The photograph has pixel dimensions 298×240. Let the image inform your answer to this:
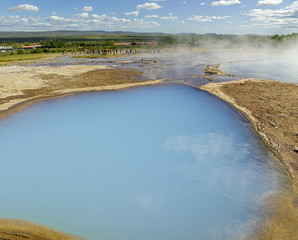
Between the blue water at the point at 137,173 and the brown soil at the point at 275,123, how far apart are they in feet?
1.21

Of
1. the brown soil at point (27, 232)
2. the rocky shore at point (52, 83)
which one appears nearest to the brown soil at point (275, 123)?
the brown soil at point (27, 232)

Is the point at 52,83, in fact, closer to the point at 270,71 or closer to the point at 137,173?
the point at 137,173

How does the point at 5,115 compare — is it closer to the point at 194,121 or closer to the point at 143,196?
the point at 143,196

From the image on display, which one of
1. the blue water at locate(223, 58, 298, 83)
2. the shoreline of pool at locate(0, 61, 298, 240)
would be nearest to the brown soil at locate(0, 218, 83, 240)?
the shoreline of pool at locate(0, 61, 298, 240)

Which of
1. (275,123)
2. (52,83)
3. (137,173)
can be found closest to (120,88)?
(52,83)

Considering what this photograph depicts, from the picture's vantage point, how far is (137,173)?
7.80 meters

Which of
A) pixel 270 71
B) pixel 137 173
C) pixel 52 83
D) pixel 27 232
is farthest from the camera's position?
pixel 270 71

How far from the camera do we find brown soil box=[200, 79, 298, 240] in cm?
530

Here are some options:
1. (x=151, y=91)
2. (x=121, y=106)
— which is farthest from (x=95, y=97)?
(x=151, y=91)

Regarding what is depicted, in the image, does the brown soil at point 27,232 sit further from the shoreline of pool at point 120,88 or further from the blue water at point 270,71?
the blue water at point 270,71

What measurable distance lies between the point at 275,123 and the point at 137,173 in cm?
741

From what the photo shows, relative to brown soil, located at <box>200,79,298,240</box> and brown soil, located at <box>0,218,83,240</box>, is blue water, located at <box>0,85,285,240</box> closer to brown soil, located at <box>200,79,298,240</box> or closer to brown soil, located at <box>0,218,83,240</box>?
brown soil, located at <box>0,218,83,240</box>

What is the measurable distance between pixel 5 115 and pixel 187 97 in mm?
11808

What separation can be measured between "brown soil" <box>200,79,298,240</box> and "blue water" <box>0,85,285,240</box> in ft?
1.21
